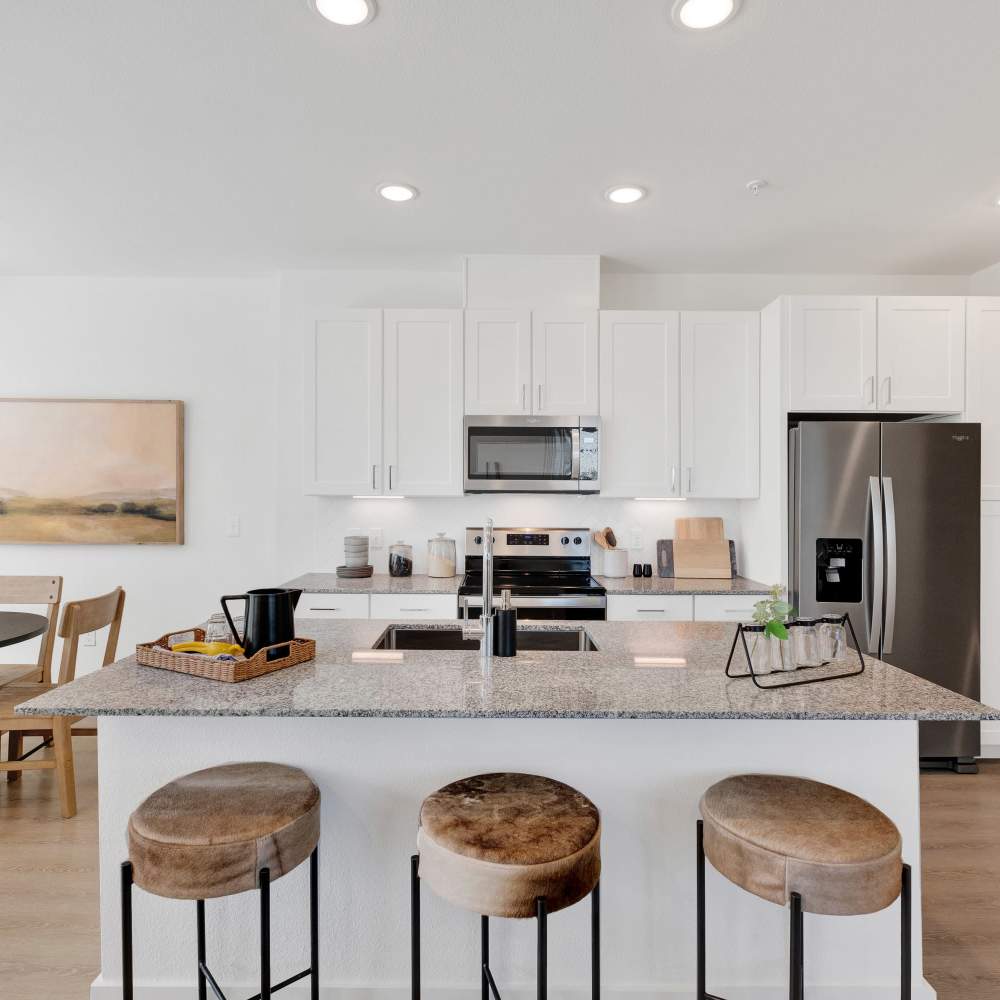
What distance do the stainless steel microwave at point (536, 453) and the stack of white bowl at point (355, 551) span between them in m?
0.75

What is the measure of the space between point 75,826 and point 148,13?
2.81 meters

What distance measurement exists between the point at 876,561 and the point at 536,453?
1722mm

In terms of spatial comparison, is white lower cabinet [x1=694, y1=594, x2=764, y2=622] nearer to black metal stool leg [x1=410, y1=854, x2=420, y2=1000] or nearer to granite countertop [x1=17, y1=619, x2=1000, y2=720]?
granite countertop [x1=17, y1=619, x2=1000, y2=720]

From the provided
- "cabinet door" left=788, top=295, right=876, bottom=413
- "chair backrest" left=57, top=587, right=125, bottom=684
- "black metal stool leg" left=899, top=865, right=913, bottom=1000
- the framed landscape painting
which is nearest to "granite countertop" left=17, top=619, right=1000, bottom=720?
"black metal stool leg" left=899, top=865, right=913, bottom=1000

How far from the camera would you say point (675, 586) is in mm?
3338

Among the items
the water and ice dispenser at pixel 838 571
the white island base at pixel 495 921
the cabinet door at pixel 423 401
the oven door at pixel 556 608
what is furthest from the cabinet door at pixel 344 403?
the water and ice dispenser at pixel 838 571

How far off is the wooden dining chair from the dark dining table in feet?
0.20

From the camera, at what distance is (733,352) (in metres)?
3.51

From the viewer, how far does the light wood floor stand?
1799mm

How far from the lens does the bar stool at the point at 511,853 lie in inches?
44.9

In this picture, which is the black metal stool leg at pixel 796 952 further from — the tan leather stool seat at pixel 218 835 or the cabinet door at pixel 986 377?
the cabinet door at pixel 986 377

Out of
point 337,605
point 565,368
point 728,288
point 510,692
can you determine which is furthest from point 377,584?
point 728,288

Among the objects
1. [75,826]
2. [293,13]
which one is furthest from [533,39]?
[75,826]

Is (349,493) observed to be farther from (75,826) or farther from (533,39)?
(533,39)
